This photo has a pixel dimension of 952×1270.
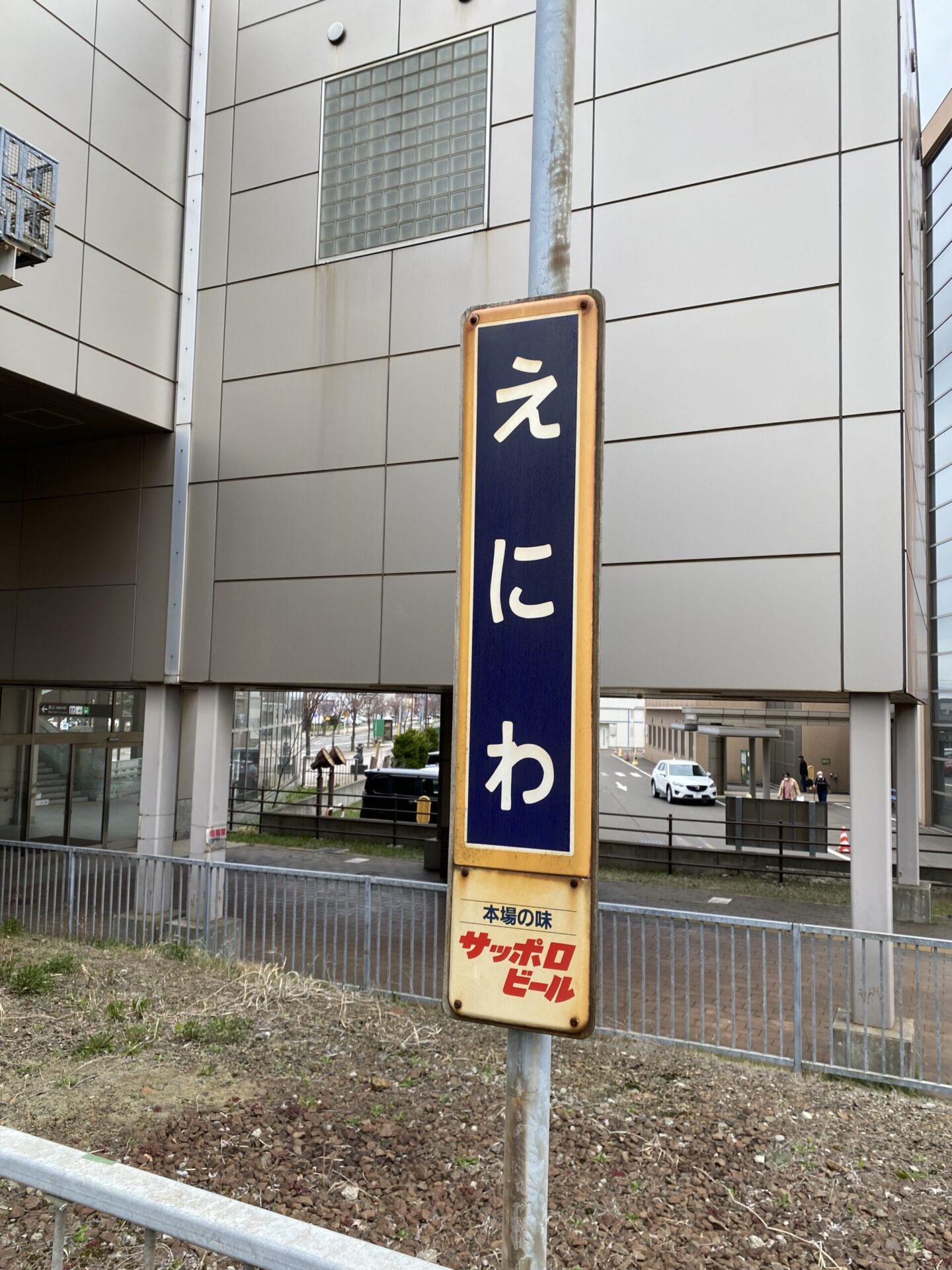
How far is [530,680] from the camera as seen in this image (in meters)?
2.37

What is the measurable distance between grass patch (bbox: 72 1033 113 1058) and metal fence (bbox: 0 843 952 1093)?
189cm

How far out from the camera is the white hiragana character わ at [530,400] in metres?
2.45

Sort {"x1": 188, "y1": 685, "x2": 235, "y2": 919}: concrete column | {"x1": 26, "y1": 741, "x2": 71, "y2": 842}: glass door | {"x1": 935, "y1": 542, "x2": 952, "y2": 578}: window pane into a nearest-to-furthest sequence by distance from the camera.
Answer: {"x1": 188, "y1": 685, "x2": 235, "y2": 919}: concrete column
{"x1": 26, "y1": 741, "x2": 71, "y2": 842}: glass door
{"x1": 935, "y1": 542, "x2": 952, "y2": 578}: window pane

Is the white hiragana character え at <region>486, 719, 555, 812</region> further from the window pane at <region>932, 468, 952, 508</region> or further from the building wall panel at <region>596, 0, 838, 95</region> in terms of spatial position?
the window pane at <region>932, 468, 952, 508</region>

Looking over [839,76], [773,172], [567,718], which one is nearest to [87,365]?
[773,172]

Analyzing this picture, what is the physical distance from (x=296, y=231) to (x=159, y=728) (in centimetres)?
658

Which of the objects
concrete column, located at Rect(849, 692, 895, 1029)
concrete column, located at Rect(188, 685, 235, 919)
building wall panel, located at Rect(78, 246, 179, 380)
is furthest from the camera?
concrete column, located at Rect(188, 685, 235, 919)

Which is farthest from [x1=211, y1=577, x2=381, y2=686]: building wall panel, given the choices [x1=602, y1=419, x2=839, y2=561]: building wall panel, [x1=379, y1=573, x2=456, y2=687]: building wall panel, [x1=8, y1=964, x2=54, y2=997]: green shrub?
[x1=8, y1=964, x2=54, y2=997]: green shrub

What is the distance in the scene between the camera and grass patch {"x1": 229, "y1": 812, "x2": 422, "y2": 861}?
1850 cm

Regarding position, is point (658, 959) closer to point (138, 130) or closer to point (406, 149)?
point (406, 149)

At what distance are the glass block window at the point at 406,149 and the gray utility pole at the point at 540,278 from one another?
8061 mm

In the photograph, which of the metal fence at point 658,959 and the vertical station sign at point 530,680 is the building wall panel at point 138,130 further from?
the vertical station sign at point 530,680

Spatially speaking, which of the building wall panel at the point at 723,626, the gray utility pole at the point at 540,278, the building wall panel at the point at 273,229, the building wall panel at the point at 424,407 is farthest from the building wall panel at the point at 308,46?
the gray utility pole at the point at 540,278

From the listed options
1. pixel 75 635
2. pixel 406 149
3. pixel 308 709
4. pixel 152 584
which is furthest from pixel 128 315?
pixel 308 709
